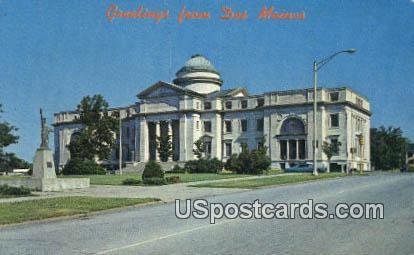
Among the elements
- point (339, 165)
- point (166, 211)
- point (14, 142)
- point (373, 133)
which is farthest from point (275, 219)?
point (373, 133)

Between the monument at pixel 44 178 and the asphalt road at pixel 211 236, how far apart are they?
1375cm

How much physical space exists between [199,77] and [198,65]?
3.32 meters

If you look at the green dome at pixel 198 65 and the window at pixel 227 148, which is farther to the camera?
the green dome at pixel 198 65

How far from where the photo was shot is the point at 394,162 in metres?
108

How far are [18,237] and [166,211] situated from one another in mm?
6174

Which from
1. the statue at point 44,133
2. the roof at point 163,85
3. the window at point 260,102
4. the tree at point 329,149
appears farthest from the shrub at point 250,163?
the roof at point 163,85

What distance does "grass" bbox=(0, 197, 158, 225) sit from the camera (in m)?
15.2

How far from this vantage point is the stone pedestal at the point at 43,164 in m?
29.7

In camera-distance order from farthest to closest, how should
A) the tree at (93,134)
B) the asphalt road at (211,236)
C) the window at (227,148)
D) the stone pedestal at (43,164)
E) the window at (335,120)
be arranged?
1. the window at (227,148)
2. the window at (335,120)
3. the tree at (93,134)
4. the stone pedestal at (43,164)
5. the asphalt road at (211,236)

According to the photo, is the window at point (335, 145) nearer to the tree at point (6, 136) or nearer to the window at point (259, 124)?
the window at point (259, 124)

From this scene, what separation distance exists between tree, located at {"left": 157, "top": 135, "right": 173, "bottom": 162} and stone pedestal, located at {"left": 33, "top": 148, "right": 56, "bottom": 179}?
6121cm

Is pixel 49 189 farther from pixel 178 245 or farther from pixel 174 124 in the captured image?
pixel 174 124

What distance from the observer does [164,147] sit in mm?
91938

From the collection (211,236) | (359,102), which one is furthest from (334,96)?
(211,236)
